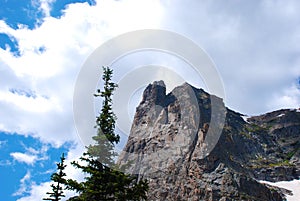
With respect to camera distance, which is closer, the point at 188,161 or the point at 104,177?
the point at 104,177

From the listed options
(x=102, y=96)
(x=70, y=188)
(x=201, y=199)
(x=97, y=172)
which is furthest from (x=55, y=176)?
(x=201, y=199)

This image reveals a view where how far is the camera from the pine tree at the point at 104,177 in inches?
896

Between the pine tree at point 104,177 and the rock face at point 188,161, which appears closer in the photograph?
the pine tree at point 104,177

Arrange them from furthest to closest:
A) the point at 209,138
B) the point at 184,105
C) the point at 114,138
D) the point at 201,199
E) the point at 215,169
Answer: the point at 184,105
the point at 209,138
the point at 215,169
the point at 201,199
the point at 114,138

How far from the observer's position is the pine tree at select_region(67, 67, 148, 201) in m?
22.8

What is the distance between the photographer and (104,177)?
23172 mm

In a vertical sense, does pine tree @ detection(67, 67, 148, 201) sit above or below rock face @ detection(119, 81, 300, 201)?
below

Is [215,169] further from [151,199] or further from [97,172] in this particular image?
[97,172]

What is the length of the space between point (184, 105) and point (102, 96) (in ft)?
562

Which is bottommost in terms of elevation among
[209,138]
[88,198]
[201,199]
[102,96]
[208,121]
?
[88,198]

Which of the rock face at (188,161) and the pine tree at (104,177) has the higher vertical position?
the rock face at (188,161)

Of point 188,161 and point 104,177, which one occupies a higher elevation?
point 188,161

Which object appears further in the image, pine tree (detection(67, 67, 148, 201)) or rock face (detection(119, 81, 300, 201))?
rock face (detection(119, 81, 300, 201))

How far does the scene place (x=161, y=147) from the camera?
18238cm
